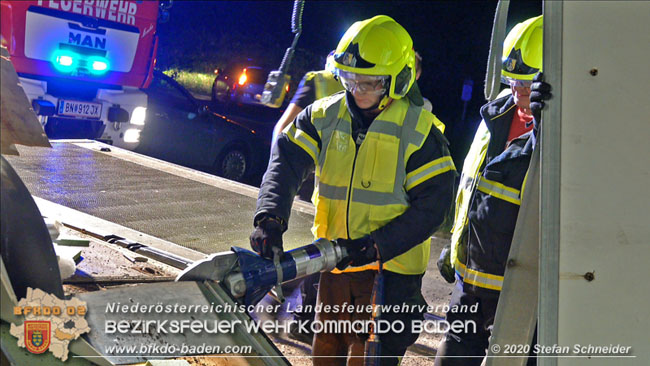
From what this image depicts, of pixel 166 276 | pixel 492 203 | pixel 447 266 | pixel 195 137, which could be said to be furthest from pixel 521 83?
pixel 195 137

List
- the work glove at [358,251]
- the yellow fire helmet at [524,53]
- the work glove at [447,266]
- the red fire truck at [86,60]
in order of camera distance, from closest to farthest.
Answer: the work glove at [358,251], the yellow fire helmet at [524,53], the work glove at [447,266], the red fire truck at [86,60]

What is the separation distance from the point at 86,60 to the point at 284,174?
4766mm

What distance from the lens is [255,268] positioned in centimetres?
251

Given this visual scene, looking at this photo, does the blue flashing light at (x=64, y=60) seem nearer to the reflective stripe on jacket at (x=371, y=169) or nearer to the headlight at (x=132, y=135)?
the headlight at (x=132, y=135)

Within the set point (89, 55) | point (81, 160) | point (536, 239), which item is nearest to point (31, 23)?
point (89, 55)

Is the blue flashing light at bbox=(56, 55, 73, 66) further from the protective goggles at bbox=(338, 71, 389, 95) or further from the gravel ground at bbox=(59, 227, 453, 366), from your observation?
the protective goggles at bbox=(338, 71, 389, 95)

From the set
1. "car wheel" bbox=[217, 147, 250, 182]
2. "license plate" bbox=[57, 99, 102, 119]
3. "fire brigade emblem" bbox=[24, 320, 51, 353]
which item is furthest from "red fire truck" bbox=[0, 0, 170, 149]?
"fire brigade emblem" bbox=[24, 320, 51, 353]

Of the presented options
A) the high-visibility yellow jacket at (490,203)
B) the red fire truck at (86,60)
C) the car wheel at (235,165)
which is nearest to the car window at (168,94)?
the red fire truck at (86,60)

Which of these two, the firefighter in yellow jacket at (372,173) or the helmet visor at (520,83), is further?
the helmet visor at (520,83)

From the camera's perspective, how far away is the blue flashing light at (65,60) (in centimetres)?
690

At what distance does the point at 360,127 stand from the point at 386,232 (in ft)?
1.56

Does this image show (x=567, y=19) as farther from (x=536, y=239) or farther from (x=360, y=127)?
(x=360, y=127)

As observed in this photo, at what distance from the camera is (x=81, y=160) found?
6.19m

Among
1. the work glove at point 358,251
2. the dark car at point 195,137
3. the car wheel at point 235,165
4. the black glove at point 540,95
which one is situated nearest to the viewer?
the black glove at point 540,95
